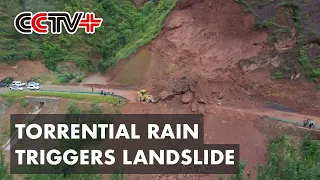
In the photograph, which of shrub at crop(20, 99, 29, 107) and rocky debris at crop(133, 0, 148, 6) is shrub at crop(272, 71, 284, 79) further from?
rocky debris at crop(133, 0, 148, 6)

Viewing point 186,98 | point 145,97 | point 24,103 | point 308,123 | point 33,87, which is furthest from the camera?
point 33,87

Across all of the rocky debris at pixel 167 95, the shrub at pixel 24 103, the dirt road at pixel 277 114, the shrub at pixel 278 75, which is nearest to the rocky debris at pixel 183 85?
the rocky debris at pixel 167 95

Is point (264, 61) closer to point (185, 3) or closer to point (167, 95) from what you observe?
point (167, 95)

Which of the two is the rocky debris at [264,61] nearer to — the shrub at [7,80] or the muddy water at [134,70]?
the muddy water at [134,70]

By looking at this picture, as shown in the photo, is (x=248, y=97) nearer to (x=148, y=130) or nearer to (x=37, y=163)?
(x=148, y=130)

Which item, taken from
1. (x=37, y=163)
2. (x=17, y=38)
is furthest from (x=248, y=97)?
(x=17, y=38)

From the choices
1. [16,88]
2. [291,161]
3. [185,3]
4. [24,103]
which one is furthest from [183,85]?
[16,88]

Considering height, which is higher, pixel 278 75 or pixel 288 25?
pixel 288 25

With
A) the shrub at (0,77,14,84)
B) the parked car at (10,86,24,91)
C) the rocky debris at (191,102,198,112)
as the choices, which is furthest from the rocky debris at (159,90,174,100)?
the shrub at (0,77,14,84)
